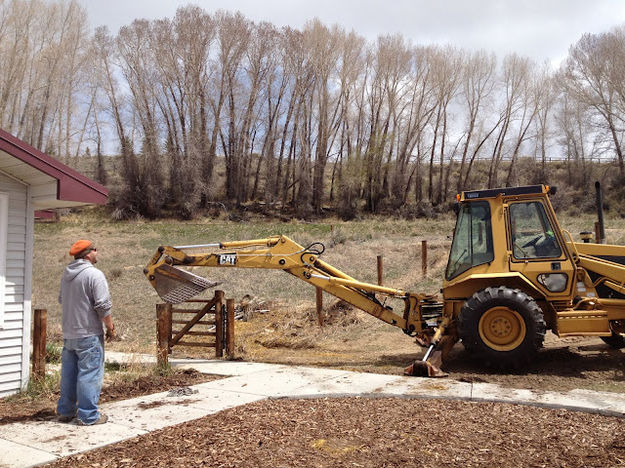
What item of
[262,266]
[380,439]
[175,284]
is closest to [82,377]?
[380,439]

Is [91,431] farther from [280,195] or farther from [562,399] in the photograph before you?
[280,195]

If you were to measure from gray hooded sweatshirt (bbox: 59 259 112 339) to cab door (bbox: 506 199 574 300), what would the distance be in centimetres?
582

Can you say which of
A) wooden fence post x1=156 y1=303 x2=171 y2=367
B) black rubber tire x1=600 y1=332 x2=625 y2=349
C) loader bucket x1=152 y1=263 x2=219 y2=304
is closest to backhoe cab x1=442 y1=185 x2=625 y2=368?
black rubber tire x1=600 y1=332 x2=625 y2=349

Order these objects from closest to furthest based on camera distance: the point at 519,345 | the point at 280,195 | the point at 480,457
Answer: the point at 480,457 < the point at 519,345 < the point at 280,195

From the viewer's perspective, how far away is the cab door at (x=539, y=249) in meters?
8.27

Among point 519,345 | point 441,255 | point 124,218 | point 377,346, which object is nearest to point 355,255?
point 441,255

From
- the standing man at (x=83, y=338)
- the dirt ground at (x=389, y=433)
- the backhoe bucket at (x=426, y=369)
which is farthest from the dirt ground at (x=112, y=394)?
the backhoe bucket at (x=426, y=369)

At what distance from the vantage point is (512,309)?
26.3ft

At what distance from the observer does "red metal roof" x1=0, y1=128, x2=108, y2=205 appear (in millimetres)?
6586

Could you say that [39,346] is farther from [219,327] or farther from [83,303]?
[219,327]

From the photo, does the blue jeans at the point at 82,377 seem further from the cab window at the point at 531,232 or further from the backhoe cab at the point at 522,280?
the cab window at the point at 531,232

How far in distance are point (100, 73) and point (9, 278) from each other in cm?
3944

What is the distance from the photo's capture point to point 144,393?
281 inches

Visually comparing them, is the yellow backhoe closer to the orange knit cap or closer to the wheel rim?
the wheel rim
